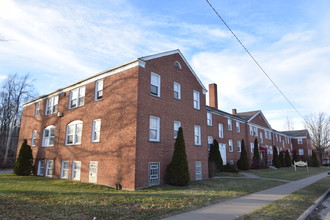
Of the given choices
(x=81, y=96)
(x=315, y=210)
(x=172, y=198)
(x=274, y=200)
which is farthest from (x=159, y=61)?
(x=315, y=210)

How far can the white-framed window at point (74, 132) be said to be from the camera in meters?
17.4

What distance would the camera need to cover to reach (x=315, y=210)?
9508 mm

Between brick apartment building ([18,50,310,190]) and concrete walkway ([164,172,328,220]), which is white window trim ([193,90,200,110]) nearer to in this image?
brick apartment building ([18,50,310,190])

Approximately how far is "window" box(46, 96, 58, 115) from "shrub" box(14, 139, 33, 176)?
11.8 feet

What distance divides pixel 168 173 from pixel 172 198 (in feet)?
14.3

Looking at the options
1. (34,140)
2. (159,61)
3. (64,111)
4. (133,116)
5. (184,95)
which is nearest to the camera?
(133,116)

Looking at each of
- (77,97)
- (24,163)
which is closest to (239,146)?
(77,97)

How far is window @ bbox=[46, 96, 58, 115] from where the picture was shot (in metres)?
20.9

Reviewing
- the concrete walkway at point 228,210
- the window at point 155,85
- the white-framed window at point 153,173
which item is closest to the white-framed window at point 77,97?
the window at point 155,85

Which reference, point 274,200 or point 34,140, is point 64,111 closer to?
point 34,140

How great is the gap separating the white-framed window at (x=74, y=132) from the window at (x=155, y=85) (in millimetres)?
6224

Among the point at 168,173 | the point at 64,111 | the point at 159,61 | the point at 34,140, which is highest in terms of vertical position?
the point at 159,61

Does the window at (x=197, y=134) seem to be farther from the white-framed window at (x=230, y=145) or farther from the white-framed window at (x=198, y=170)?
the white-framed window at (x=230, y=145)

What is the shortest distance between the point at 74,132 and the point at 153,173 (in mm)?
7489
